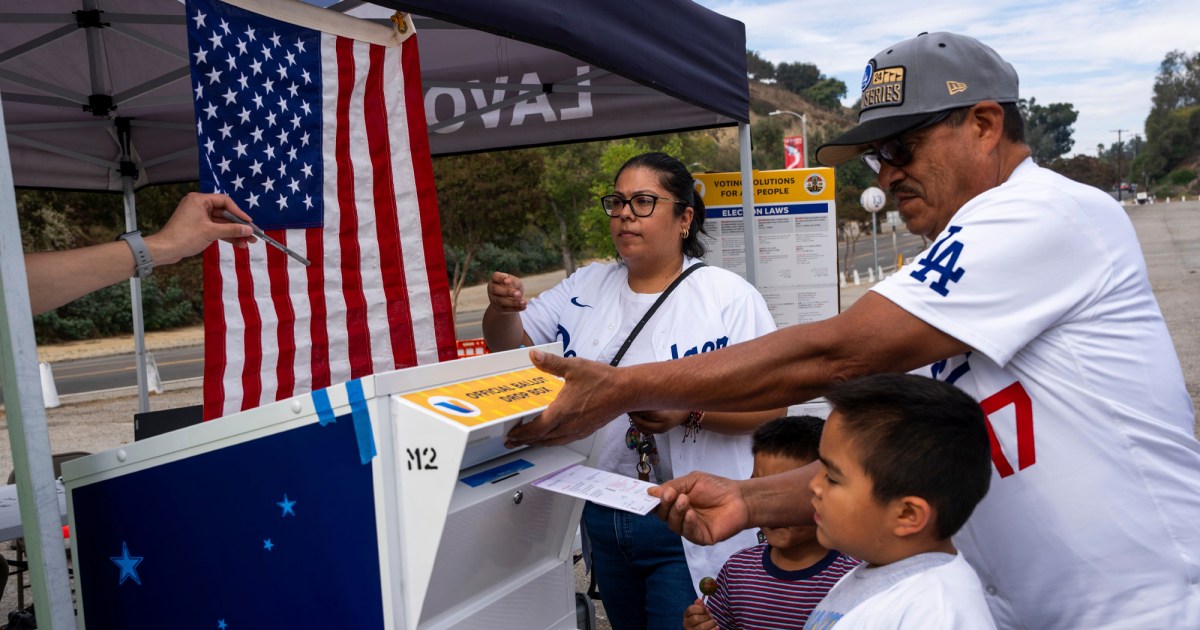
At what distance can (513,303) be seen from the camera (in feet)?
10.7

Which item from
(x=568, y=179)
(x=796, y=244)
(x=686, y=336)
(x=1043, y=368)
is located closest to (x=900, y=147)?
(x=1043, y=368)

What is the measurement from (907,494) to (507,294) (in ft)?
6.54

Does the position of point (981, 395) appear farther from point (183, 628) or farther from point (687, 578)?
point (183, 628)

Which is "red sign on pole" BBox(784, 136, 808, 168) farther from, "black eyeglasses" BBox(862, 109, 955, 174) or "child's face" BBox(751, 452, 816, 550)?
"black eyeglasses" BBox(862, 109, 955, 174)

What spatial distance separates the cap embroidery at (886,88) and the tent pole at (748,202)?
2.66 meters

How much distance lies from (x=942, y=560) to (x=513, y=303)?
205 cm

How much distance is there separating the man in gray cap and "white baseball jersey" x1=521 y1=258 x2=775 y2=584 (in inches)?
42.9

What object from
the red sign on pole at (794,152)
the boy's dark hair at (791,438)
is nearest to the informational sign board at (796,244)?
the boy's dark hair at (791,438)

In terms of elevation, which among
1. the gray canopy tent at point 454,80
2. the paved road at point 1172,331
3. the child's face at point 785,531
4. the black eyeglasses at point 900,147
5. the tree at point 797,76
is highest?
the tree at point 797,76

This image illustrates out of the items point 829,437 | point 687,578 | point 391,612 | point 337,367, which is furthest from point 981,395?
point 337,367

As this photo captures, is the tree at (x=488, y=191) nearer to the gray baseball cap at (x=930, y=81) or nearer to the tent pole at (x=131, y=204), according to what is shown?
the tent pole at (x=131, y=204)

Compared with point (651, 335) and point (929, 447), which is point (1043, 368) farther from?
point (651, 335)

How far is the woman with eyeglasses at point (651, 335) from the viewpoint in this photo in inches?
105

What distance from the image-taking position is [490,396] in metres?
1.62
